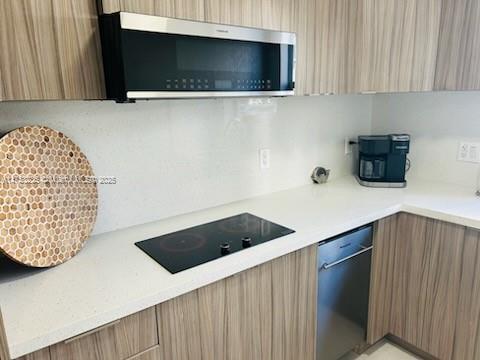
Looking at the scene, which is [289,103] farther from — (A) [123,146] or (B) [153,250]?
(B) [153,250]

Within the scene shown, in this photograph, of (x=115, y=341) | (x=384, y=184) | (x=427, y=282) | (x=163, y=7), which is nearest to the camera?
(x=115, y=341)

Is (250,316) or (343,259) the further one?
(343,259)

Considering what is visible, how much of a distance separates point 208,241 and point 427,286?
1.18 metres

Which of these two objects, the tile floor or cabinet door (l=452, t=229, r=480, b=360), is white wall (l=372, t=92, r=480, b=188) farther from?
the tile floor

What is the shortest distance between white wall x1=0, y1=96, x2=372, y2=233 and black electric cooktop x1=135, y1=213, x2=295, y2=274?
0.72ft

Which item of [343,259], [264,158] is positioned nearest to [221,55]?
[264,158]

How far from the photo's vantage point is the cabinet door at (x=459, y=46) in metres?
1.74

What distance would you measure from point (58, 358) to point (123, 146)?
2.74ft

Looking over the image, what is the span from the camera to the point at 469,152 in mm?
2064

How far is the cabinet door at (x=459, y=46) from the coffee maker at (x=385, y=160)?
0.38m

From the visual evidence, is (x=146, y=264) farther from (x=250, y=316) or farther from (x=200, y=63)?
(x=200, y=63)

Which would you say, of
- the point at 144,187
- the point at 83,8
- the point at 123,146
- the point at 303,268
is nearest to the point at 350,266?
the point at 303,268

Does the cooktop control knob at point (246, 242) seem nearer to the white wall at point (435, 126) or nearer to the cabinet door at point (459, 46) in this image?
the cabinet door at point (459, 46)

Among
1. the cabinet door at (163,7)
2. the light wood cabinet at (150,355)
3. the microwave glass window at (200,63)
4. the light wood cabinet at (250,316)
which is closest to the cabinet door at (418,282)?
the light wood cabinet at (250,316)
